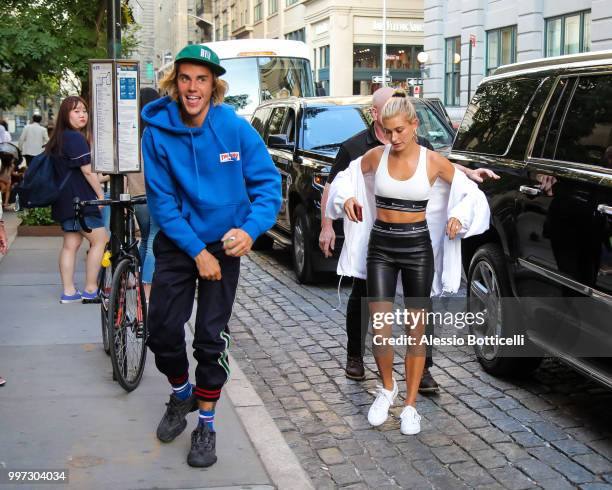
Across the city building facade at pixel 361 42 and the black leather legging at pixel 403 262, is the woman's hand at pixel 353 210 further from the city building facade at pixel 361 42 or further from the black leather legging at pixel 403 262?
the city building facade at pixel 361 42

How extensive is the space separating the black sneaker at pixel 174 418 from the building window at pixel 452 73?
3102 centimetres

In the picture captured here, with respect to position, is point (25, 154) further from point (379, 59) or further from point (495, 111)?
point (379, 59)

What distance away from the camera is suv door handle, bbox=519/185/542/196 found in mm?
5421

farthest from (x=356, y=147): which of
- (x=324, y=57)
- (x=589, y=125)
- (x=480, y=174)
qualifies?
(x=324, y=57)

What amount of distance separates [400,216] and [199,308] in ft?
4.22

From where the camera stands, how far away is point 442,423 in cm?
529

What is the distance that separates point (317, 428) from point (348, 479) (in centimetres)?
77

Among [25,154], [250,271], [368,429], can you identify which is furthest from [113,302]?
[25,154]

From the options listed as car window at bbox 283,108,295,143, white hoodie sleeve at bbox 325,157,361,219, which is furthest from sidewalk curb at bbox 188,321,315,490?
car window at bbox 283,108,295,143

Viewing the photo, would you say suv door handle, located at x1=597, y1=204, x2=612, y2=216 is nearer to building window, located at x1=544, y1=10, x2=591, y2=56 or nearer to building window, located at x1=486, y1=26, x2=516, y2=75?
building window, located at x1=544, y1=10, x2=591, y2=56

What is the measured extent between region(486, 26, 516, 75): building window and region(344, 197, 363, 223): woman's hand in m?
26.3

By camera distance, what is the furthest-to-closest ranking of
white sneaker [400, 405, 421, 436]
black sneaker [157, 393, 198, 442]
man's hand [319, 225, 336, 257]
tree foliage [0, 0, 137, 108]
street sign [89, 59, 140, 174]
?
tree foliage [0, 0, 137, 108] < street sign [89, 59, 140, 174] < man's hand [319, 225, 336, 257] < white sneaker [400, 405, 421, 436] < black sneaker [157, 393, 198, 442]

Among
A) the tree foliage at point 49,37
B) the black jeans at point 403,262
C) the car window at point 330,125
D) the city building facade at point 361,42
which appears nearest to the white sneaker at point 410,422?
the black jeans at point 403,262

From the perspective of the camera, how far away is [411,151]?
5.18 metres
